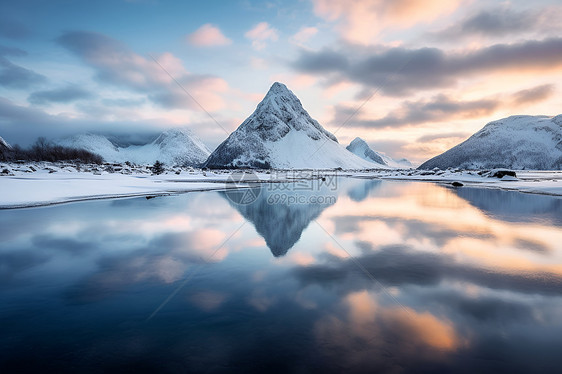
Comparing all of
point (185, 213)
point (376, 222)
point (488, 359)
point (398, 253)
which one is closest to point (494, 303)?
point (488, 359)

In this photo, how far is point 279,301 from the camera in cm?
684

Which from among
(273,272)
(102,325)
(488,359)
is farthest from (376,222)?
(102,325)

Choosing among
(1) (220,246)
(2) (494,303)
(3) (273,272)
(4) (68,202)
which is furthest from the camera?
(4) (68,202)

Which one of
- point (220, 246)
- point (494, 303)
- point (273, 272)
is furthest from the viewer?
point (220, 246)

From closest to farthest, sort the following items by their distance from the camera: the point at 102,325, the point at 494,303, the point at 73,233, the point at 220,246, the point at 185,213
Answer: the point at 102,325
the point at 494,303
the point at 220,246
the point at 73,233
the point at 185,213

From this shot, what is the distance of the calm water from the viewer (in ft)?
15.8

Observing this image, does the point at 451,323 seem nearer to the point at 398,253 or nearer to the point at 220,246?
the point at 398,253

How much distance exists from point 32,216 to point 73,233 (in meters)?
6.54

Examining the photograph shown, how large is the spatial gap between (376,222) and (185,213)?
12.0 m

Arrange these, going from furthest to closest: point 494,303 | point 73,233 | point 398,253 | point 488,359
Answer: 1. point 73,233
2. point 398,253
3. point 494,303
4. point 488,359

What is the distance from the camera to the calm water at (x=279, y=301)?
15.8ft

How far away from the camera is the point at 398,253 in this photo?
35.8 feet

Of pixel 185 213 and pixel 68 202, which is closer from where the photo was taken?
pixel 185 213

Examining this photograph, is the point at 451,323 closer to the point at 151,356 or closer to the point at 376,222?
the point at 151,356
